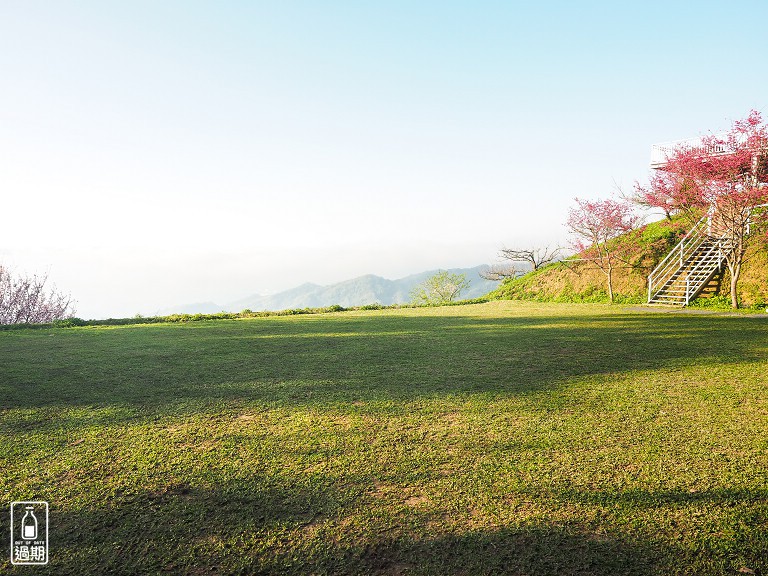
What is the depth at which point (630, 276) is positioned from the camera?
1891 centimetres

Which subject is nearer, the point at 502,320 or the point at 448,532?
the point at 448,532

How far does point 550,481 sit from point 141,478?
243cm

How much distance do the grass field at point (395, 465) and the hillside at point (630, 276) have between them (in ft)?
37.8

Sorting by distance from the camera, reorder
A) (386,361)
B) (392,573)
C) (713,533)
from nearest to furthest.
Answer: (392,573) → (713,533) → (386,361)

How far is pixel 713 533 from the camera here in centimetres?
230

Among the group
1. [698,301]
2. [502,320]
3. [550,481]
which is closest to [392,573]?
[550,481]

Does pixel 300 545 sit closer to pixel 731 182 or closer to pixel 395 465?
pixel 395 465

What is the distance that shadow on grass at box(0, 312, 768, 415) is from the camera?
4.96 meters

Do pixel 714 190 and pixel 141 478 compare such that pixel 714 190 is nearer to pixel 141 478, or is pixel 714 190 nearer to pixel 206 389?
pixel 206 389

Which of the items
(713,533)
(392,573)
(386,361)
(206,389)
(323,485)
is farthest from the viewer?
(386,361)

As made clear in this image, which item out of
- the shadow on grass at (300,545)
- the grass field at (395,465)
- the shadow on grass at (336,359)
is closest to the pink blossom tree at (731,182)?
the shadow on grass at (336,359)

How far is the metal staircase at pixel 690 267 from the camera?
15.7 metres

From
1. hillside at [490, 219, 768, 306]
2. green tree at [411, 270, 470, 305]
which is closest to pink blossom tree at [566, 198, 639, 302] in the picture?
hillside at [490, 219, 768, 306]

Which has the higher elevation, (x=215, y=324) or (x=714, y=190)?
(x=714, y=190)
